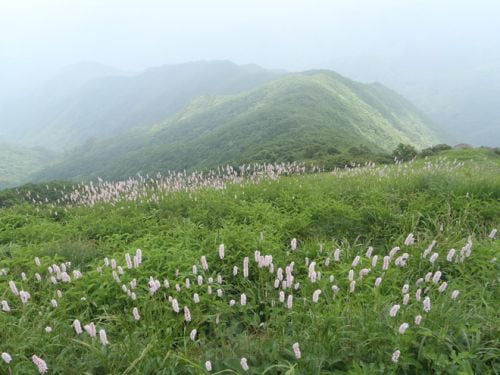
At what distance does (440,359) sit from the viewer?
255 cm

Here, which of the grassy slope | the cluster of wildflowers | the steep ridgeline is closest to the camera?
the grassy slope

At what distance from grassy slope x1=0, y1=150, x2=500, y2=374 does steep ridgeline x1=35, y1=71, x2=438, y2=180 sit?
37.3 meters

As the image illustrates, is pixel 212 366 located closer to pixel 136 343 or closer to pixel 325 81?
pixel 136 343

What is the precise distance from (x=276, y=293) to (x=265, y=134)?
296 feet

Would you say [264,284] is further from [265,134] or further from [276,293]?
[265,134]

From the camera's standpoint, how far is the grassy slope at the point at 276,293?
2807 mm

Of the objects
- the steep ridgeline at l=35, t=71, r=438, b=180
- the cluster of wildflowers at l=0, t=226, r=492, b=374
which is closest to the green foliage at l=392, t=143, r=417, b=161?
the steep ridgeline at l=35, t=71, r=438, b=180

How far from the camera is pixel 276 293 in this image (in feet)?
13.2

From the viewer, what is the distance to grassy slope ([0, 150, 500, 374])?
281 cm

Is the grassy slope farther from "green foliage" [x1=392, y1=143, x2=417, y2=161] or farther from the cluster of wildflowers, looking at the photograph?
"green foliage" [x1=392, y1=143, x2=417, y2=161]

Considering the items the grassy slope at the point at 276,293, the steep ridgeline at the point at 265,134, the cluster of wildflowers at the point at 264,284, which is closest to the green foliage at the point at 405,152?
the steep ridgeline at the point at 265,134

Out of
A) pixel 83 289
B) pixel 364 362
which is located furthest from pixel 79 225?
pixel 364 362

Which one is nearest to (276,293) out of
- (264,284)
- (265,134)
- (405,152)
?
(264,284)

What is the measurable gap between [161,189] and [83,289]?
6.36 metres
